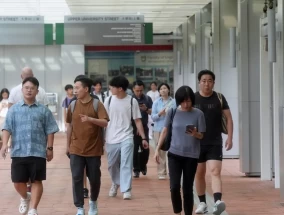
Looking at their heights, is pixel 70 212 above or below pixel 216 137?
below

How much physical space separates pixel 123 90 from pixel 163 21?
12.8m

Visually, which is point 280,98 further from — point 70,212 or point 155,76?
point 155,76

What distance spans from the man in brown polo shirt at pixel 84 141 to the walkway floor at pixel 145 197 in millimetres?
641

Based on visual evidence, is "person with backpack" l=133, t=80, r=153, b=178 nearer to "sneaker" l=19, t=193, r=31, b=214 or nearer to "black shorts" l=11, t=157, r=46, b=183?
"sneaker" l=19, t=193, r=31, b=214

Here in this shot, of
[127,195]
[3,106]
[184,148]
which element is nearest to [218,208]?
[184,148]

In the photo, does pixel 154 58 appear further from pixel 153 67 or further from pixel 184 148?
pixel 184 148

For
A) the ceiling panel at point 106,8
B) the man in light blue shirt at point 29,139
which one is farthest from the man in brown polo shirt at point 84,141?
the ceiling panel at point 106,8

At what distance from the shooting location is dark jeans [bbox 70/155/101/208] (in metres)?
9.41

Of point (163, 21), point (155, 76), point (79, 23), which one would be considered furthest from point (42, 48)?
point (79, 23)

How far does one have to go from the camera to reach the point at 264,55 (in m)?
12.9

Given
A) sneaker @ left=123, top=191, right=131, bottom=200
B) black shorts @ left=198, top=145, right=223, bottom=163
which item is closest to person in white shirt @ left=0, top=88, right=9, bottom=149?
sneaker @ left=123, top=191, right=131, bottom=200

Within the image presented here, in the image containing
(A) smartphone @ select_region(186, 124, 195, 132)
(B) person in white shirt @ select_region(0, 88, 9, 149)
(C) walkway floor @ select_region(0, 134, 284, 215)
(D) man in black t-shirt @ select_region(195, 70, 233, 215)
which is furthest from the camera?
(B) person in white shirt @ select_region(0, 88, 9, 149)

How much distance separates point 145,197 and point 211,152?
2.39 m

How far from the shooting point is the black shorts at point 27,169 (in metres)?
8.83
